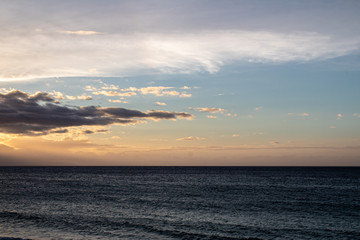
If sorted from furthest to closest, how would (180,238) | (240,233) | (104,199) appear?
(104,199) → (240,233) → (180,238)

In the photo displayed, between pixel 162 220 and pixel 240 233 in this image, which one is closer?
pixel 240 233

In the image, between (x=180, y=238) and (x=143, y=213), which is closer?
(x=180, y=238)

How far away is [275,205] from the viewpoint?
50500mm

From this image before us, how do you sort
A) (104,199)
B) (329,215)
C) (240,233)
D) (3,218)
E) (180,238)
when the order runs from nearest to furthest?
(180,238)
(240,233)
(3,218)
(329,215)
(104,199)

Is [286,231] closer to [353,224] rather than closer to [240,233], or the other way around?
[240,233]

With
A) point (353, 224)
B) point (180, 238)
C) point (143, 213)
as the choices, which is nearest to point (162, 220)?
→ point (143, 213)

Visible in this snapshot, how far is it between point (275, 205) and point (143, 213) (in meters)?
22.7

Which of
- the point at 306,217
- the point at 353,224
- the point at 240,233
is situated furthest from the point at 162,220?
the point at 353,224

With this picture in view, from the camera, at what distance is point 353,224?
36281 millimetres

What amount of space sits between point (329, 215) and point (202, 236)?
71.4 feet

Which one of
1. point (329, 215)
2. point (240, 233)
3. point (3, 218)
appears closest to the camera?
point (240, 233)

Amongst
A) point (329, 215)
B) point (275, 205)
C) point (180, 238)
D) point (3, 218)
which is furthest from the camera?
point (275, 205)

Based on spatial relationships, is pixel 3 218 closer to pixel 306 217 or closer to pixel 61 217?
pixel 61 217

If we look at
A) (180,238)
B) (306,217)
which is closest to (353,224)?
(306,217)
